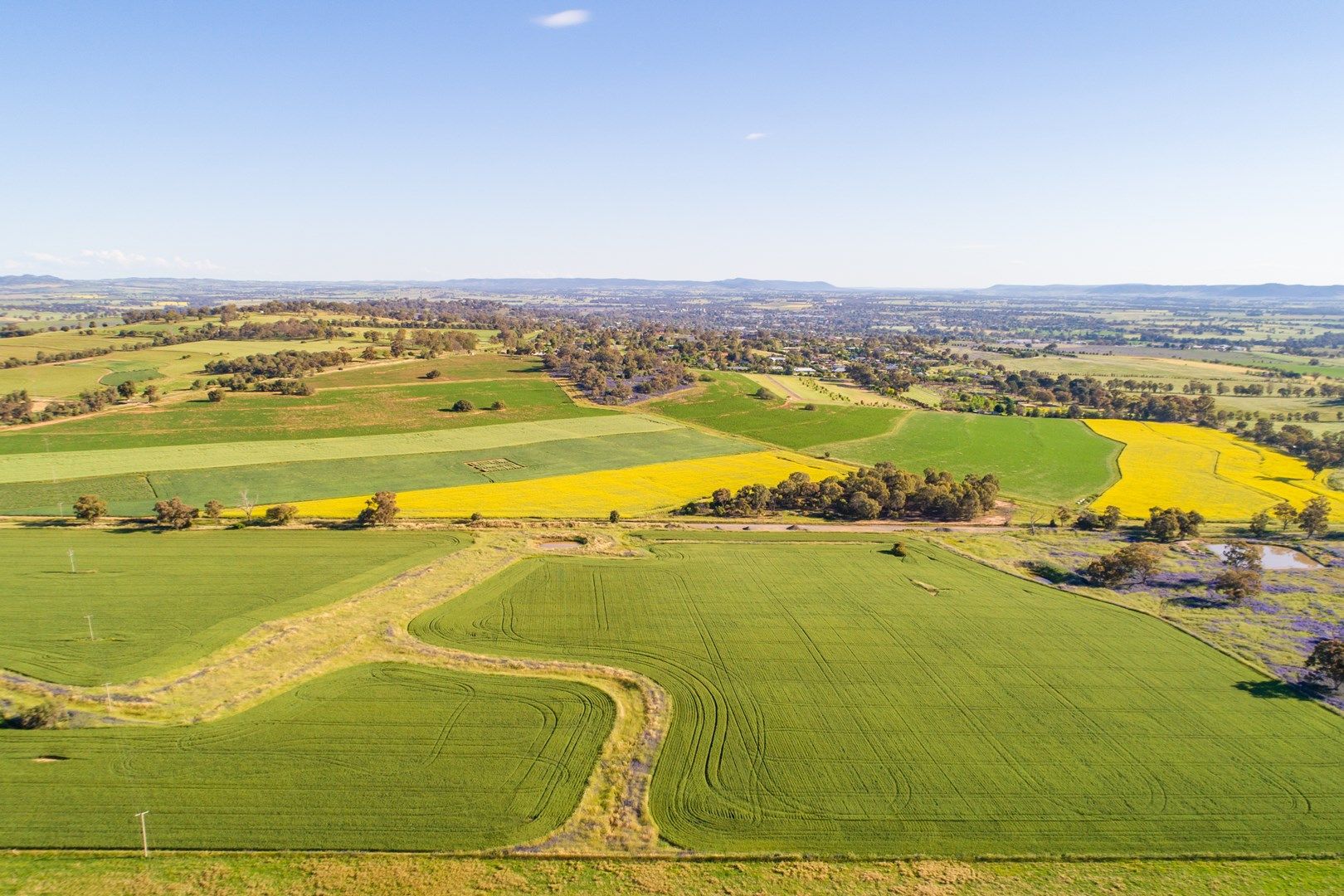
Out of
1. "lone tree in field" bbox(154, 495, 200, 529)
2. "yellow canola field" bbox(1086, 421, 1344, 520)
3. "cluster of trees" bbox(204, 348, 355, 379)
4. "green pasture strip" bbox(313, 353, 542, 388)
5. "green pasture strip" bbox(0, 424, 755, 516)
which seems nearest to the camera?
"lone tree in field" bbox(154, 495, 200, 529)

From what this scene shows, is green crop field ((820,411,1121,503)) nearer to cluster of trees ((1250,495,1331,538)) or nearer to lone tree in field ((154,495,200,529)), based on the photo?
cluster of trees ((1250,495,1331,538))

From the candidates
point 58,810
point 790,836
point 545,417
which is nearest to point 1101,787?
point 790,836

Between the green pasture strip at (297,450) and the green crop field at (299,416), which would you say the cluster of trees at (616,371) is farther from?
the green pasture strip at (297,450)

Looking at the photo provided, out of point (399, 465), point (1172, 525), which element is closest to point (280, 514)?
point (399, 465)

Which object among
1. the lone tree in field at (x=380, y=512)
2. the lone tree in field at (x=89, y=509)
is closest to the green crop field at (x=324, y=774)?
the lone tree in field at (x=380, y=512)

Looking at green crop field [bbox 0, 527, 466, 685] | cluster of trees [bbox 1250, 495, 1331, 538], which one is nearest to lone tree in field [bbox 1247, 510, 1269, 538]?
cluster of trees [bbox 1250, 495, 1331, 538]

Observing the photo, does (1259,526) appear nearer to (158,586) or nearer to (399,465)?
(399,465)

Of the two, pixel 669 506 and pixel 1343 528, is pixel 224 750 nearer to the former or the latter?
pixel 669 506
